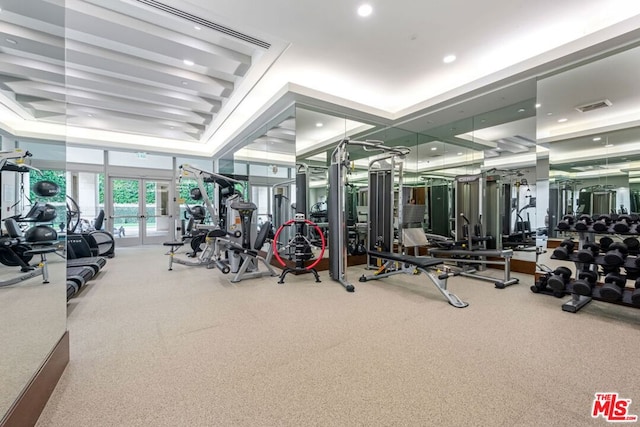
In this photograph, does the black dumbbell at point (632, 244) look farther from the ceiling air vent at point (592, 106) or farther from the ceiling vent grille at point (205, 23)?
the ceiling vent grille at point (205, 23)

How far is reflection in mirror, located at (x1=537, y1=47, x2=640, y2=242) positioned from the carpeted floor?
5.67 feet

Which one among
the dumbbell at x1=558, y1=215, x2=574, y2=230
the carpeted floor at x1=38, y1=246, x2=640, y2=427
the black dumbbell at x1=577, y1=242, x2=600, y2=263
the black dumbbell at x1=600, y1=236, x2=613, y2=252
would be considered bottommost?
the carpeted floor at x1=38, y1=246, x2=640, y2=427

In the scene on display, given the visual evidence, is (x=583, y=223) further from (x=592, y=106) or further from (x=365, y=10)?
(x=365, y=10)

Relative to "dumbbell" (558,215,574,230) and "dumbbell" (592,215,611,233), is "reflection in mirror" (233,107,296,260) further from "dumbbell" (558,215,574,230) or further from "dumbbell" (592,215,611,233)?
"dumbbell" (592,215,611,233)

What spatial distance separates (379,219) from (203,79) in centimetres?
412

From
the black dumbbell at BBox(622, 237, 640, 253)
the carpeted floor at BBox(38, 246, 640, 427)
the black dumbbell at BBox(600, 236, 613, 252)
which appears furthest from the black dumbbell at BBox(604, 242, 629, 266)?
the carpeted floor at BBox(38, 246, 640, 427)

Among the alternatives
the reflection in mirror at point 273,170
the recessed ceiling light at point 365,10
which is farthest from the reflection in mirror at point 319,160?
the recessed ceiling light at point 365,10

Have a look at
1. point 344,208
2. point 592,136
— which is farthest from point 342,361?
point 592,136

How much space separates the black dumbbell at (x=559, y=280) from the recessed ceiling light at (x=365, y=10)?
12.6 ft

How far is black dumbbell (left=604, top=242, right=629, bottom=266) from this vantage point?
2.89 m

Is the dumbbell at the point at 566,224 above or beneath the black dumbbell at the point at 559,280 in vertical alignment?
above

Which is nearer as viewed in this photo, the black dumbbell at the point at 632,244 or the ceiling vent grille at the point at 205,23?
the black dumbbell at the point at 632,244

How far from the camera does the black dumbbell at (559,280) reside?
125 inches

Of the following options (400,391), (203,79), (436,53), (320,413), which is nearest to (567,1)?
(436,53)
